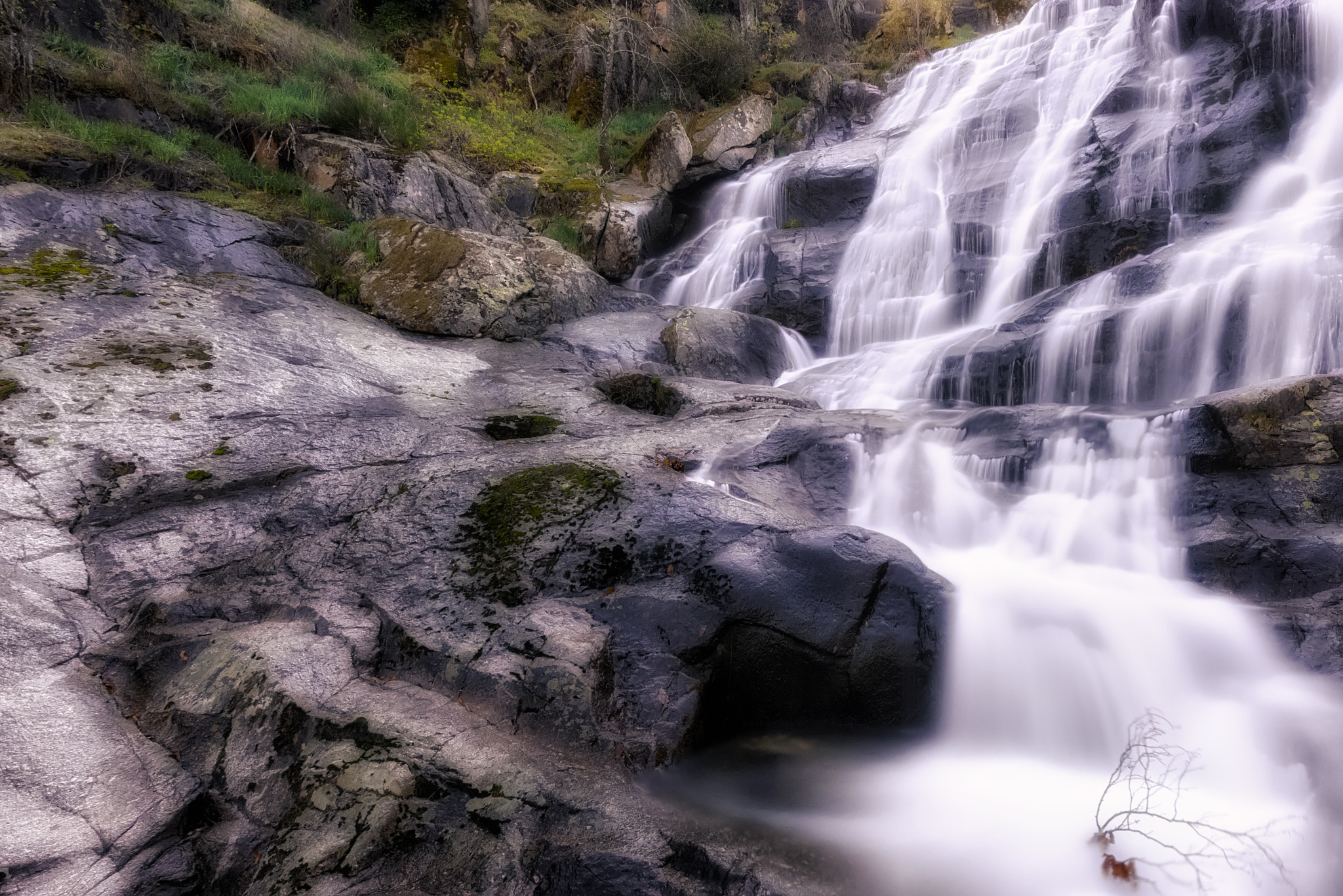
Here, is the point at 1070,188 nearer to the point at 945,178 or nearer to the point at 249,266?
the point at 945,178

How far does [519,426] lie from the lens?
206 inches

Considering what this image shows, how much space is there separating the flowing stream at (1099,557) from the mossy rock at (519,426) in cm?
254

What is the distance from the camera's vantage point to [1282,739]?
9.54 ft

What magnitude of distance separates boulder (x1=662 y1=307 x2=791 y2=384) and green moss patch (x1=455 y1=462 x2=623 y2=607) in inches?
145

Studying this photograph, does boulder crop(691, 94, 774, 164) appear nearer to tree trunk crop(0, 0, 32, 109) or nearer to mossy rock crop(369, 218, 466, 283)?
mossy rock crop(369, 218, 466, 283)

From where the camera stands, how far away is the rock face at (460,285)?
23.2 ft

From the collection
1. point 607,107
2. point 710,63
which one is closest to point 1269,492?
point 607,107

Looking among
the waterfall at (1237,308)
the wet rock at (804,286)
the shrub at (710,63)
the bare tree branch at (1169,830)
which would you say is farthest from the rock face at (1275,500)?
the shrub at (710,63)

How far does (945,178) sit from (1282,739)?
10040mm

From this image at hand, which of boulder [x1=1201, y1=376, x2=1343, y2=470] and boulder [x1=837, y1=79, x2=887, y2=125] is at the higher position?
boulder [x1=837, y1=79, x2=887, y2=125]

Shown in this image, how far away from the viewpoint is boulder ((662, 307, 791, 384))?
7.69 meters

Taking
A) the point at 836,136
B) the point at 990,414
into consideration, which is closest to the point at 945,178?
the point at 836,136

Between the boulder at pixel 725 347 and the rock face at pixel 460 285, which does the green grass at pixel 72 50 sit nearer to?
the rock face at pixel 460 285

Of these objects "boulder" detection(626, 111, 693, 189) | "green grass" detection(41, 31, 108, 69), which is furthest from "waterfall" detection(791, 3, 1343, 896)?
"green grass" detection(41, 31, 108, 69)
